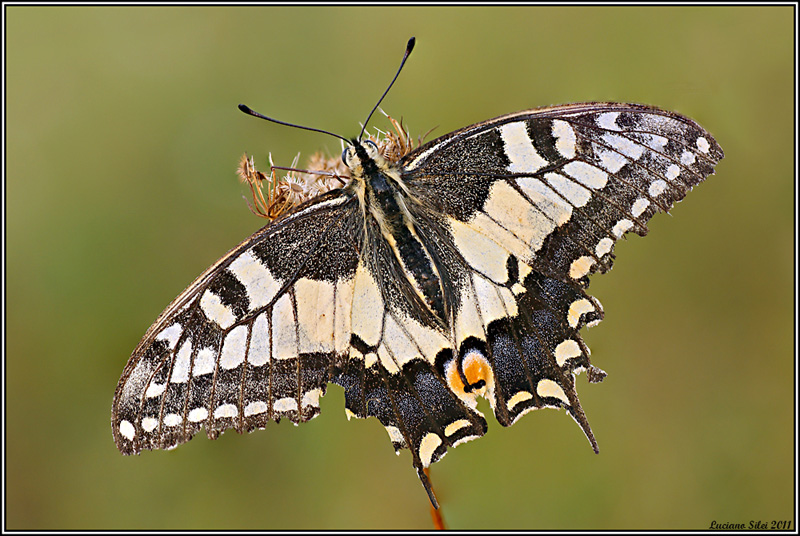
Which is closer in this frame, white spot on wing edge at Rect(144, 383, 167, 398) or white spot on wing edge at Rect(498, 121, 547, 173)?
white spot on wing edge at Rect(144, 383, 167, 398)

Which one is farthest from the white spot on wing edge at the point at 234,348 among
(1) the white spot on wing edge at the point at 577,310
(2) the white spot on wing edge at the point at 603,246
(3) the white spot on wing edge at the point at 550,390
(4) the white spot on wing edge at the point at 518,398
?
(2) the white spot on wing edge at the point at 603,246

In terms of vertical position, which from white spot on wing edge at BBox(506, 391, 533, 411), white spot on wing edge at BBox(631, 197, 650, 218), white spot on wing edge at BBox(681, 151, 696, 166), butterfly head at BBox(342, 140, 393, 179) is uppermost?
butterfly head at BBox(342, 140, 393, 179)

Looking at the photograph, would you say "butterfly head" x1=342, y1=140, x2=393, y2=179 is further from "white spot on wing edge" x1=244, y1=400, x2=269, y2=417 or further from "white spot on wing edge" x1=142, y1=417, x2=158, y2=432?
"white spot on wing edge" x1=142, y1=417, x2=158, y2=432

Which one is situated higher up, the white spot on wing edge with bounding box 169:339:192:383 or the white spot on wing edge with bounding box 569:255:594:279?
the white spot on wing edge with bounding box 569:255:594:279

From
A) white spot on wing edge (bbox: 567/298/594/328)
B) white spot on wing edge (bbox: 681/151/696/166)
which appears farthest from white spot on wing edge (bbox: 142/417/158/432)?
white spot on wing edge (bbox: 681/151/696/166)

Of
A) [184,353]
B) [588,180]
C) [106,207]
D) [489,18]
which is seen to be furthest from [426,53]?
[184,353]

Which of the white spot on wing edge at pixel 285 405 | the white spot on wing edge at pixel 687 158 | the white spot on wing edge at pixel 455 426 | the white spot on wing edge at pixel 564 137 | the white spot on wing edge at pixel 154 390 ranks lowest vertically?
the white spot on wing edge at pixel 455 426

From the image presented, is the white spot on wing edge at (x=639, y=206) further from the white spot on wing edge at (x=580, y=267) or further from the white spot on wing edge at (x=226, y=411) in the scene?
the white spot on wing edge at (x=226, y=411)

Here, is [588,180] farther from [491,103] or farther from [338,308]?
[491,103]
